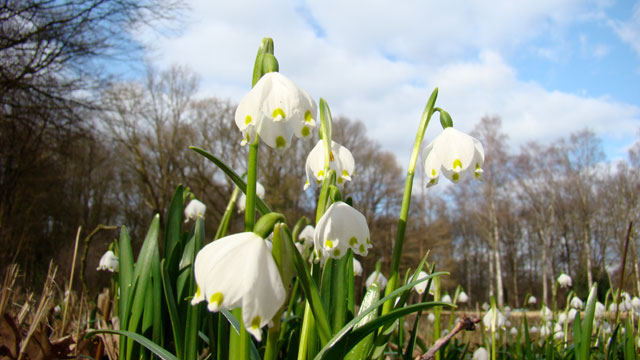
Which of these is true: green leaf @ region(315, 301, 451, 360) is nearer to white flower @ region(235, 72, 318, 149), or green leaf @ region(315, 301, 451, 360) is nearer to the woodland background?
white flower @ region(235, 72, 318, 149)

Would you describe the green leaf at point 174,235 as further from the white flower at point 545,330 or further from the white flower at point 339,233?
the white flower at point 545,330

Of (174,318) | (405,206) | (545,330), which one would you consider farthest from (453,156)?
(545,330)

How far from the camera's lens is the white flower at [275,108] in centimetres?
84

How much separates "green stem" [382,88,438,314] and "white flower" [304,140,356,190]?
0.71 feet

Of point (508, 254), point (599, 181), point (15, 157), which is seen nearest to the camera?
point (15, 157)

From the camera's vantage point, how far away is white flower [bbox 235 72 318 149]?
84 cm

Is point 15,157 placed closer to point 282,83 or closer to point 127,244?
point 127,244

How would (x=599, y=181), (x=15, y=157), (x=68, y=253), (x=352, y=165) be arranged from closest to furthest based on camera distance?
1. (x=352, y=165)
2. (x=15, y=157)
3. (x=68, y=253)
4. (x=599, y=181)

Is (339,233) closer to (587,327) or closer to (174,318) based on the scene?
(174,318)

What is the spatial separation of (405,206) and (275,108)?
478mm

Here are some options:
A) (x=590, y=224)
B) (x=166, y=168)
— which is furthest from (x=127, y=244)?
(x=590, y=224)

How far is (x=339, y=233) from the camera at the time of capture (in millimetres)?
1076

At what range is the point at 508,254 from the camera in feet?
84.6

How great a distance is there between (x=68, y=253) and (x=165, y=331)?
11.8 metres
